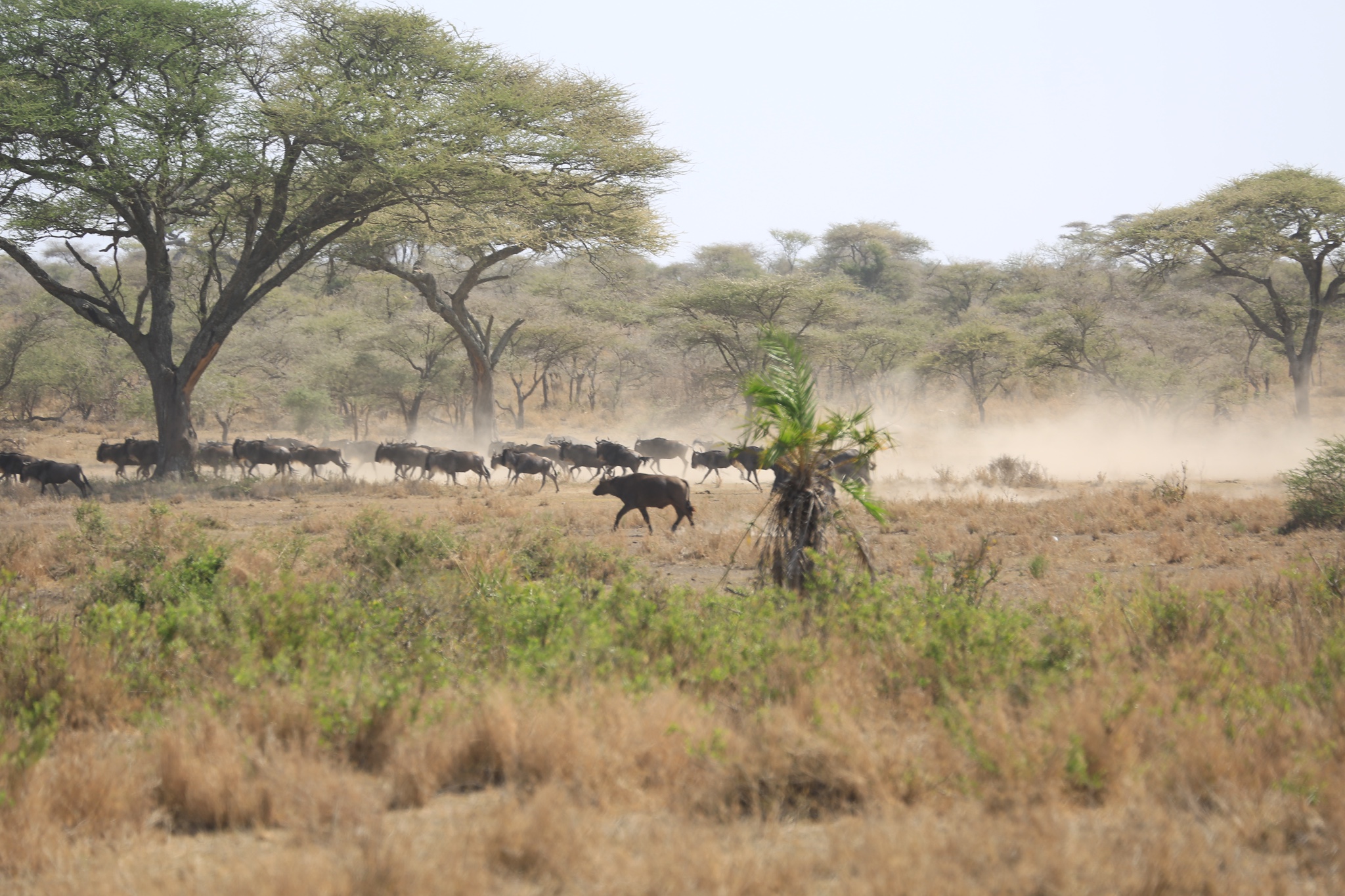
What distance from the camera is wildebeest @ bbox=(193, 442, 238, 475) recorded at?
24984 millimetres

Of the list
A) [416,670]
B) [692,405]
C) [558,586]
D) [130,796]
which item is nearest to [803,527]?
[558,586]

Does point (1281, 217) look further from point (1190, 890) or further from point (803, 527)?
point (1190, 890)

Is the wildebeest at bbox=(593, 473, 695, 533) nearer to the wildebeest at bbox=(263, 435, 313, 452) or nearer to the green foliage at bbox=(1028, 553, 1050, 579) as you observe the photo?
the green foliage at bbox=(1028, 553, 1050, 579)

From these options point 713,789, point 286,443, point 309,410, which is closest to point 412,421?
point 309,410

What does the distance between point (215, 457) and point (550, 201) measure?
11604mm

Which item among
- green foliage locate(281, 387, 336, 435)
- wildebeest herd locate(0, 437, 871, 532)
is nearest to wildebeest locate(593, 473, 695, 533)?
wildebeest herd locate(0, 437, 871, 532)

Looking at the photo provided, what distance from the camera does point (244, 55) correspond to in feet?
66.4

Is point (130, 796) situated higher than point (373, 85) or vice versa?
point (373, 85)

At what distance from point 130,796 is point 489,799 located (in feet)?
4.81

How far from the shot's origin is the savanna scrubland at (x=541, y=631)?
337cm

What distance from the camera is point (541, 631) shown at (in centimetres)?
593

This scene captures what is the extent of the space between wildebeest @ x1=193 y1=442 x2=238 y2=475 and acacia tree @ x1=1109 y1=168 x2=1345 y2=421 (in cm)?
3063

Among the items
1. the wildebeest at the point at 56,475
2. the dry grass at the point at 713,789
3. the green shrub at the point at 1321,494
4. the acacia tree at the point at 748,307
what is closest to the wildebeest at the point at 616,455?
the wildebeest at the point at 56,475

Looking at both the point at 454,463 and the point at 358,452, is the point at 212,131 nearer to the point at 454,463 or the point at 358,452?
the point at 454,463
